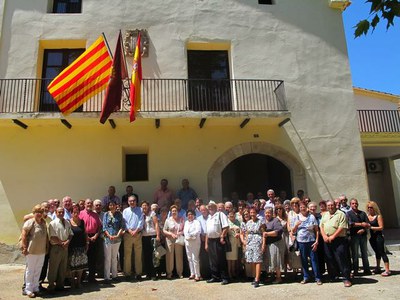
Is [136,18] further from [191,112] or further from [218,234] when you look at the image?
[218,234]

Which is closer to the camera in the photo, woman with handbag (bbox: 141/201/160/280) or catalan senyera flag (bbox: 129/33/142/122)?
woman with handbag (bbox: 141/201/160/280)

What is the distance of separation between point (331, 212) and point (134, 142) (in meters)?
6.32

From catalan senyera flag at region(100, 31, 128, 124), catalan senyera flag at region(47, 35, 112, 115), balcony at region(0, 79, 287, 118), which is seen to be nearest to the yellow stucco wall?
balcony at region(0, 79, 287, 118)

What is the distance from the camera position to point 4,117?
10156 mm

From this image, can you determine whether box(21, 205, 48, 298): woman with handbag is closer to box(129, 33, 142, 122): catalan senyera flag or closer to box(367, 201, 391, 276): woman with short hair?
box(129, 33, 142, 122): catalan senyera flag

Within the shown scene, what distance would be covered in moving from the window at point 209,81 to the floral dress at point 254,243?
5.38 meters

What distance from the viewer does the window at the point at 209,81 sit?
11.9 metres

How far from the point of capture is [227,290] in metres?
6.76

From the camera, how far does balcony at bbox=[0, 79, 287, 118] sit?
11148 mm

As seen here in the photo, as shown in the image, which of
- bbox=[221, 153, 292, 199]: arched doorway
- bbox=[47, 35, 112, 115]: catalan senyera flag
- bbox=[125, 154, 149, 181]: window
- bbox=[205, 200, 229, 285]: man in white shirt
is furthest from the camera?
bbox=[221, 153, 292, 199]: arched doorway

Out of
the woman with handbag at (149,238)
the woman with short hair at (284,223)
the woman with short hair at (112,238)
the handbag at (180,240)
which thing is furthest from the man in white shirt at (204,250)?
the woman with short hair at (112,238)

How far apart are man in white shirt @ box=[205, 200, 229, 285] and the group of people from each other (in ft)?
0.07

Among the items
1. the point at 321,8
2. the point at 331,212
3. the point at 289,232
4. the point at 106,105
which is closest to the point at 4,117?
the point at 106,105

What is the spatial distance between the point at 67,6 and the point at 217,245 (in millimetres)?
9979
